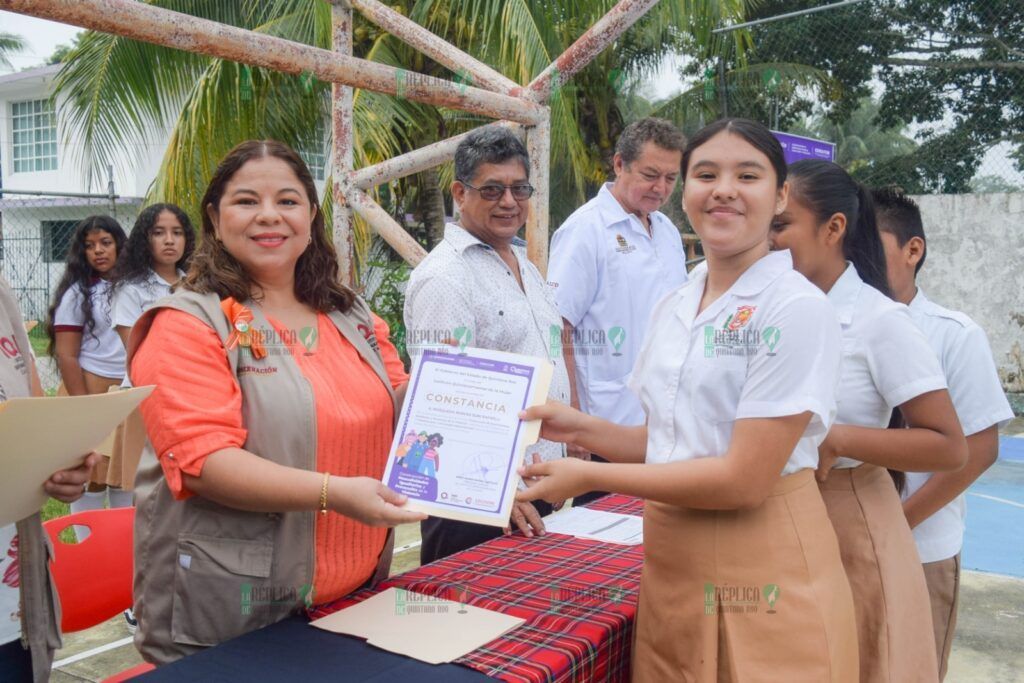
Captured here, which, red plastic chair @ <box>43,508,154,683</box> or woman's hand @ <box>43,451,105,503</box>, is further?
red plastic chair @ <box>43,508,154,683</box>

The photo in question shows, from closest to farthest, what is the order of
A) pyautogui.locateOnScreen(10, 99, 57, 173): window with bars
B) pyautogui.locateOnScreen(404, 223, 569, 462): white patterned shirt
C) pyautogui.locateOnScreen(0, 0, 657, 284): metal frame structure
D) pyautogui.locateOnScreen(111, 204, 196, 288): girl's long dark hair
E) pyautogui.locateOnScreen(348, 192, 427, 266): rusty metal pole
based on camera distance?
pyautogui.locateOnScreen(0, 0, 657, 284): metal frame structure, pyautogui.locateOnScreen(404, 223, 569, 462): white patterned shirt, pyautogui.locateOnScreen(348, 192, 427, 266): rusty metal pole, pyautogui.locateOnScreen(111, 204, 196, 288): girl's long dark hair, pyautogui.locateOnScreen(10, 99, 57, 173): window with bars

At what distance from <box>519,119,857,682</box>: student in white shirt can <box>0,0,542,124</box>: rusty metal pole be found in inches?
67.4

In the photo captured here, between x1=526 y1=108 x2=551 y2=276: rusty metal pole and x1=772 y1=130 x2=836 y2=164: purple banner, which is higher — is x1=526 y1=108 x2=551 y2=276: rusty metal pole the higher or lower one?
the lower one

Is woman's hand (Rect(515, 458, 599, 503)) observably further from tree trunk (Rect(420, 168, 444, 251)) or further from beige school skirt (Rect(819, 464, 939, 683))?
tree trunk (Rect(420, 168, 444, 251))

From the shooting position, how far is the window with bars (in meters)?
22.2

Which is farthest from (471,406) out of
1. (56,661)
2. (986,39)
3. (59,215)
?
(59,215)

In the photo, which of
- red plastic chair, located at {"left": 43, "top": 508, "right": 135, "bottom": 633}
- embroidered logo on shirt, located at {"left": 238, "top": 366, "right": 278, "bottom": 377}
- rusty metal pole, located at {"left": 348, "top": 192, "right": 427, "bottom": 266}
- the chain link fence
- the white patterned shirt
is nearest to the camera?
embroidered logo on shirt, located at {"left": 238, "top": 366, "right": 278, "bottom": 377}

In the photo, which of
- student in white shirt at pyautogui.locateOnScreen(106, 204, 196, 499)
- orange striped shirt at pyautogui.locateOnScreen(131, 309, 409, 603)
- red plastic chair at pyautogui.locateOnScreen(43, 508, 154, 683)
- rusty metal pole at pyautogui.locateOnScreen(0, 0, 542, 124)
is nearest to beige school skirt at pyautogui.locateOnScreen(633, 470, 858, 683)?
orange striped shirt at pyautogui.locateOnScreen(131, 309, 409, 603)

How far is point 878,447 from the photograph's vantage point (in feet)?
6.77

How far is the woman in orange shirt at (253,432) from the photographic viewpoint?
6.07 feet

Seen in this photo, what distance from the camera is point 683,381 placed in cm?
188

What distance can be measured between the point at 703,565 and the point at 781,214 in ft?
3.10

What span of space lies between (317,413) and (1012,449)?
9.16 metres

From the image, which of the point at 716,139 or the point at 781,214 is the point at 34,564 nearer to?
the point at 716,139
